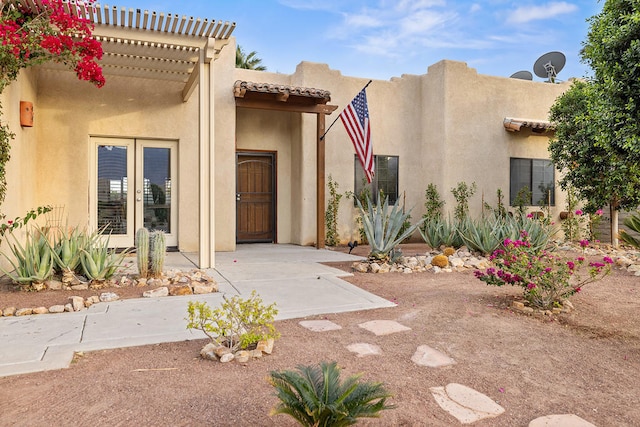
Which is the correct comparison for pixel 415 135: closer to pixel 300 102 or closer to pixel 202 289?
pixel 300 102

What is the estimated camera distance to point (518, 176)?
11.7m

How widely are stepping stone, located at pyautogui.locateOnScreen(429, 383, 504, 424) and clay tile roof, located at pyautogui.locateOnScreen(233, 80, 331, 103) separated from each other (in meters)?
7.04

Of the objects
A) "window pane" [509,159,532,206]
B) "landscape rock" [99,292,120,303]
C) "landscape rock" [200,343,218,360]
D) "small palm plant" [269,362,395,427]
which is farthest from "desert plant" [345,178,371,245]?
"small palm plant" [269,362,395,427]

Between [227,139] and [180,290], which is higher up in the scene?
[227,139]

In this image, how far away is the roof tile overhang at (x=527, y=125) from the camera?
11.0m

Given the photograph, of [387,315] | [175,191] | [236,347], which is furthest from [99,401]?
[175,191]

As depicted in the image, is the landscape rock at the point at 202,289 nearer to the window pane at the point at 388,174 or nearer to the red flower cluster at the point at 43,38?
the red flower cluster at the point at 43,38

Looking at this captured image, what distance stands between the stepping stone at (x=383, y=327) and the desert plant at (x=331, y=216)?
6.42m

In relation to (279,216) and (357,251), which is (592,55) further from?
(279,216)

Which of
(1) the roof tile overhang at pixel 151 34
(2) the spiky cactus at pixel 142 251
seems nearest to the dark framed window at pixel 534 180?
(1) the roof tile overhang at pixel 151 34

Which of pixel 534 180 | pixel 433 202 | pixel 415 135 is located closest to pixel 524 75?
pixel 534 180

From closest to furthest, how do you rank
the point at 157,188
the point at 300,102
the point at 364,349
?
the point at 364,349
the point at 157,188
the point at 300,102

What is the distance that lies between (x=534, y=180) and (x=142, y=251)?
10752 mm

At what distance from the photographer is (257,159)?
33.0 feet
